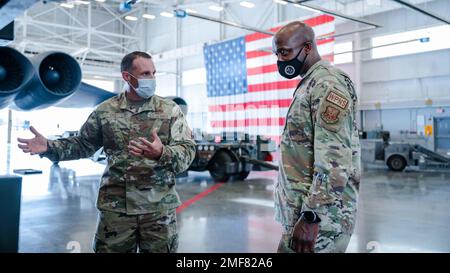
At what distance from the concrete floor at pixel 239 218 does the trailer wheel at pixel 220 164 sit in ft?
1.00

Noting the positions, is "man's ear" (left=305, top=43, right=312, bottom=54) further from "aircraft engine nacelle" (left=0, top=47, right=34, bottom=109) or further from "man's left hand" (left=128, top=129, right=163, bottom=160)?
"aircraft engine nacelle" (left=0, top=47, right=34, bottom=109)

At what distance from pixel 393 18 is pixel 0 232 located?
56.5 ft

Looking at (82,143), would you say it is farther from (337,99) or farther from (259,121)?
(259,121)

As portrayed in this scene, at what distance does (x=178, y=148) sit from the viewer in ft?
7.42

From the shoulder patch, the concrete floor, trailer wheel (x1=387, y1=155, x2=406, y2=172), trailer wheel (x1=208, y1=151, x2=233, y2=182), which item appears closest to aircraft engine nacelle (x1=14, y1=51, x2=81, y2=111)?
the concrete floor

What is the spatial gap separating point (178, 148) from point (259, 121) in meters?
15.7

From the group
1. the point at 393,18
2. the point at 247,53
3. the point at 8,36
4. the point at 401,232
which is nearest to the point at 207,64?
the point at 247,53

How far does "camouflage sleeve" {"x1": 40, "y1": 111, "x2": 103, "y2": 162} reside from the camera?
236cm

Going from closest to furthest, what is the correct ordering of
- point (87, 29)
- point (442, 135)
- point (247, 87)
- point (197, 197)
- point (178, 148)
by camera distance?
point (178, 148)
point (197, 197)
point (442, 135)
point (247, 87)
point (87, 29)

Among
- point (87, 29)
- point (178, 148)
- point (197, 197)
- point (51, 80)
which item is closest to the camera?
point (178, 148)

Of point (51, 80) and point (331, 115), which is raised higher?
point (51, 80)

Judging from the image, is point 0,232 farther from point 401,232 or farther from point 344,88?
point 401,232

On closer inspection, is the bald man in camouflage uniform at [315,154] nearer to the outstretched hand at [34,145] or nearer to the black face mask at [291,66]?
the black face mask at [291,66]

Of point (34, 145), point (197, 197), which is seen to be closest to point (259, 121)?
point (197, 197)
